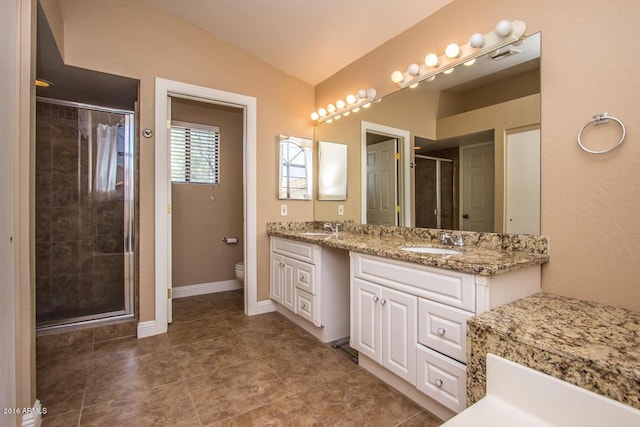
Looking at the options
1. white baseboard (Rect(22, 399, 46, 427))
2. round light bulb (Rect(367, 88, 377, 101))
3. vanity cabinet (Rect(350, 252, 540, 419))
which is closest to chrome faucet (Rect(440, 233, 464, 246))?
vanity cabinet (Rect(350, 252, 540, 419))

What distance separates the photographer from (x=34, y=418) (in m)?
1.39

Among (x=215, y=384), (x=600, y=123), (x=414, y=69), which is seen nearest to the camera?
(x=600, y=123)

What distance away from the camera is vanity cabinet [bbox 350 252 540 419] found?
133 centimetres

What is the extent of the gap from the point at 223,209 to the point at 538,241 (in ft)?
10.6

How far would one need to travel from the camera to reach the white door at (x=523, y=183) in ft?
5.17

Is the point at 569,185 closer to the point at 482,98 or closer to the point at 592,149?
the point at 592,149

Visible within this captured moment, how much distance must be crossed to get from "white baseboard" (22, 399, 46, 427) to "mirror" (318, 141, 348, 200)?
246 centimetres

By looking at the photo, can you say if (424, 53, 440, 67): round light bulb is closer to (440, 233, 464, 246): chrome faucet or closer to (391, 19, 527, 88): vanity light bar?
(391, 19, 527, 88): vanity light bar

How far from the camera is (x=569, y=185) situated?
1447mm

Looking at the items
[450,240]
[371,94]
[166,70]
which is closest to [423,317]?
[450,240]

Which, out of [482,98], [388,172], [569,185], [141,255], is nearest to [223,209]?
[141,255]

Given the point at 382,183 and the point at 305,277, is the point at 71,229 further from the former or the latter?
the point at 382,183

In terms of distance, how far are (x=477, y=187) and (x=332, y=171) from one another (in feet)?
5.05

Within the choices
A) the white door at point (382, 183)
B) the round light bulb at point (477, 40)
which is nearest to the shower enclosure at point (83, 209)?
the white door at point (382, 183)
